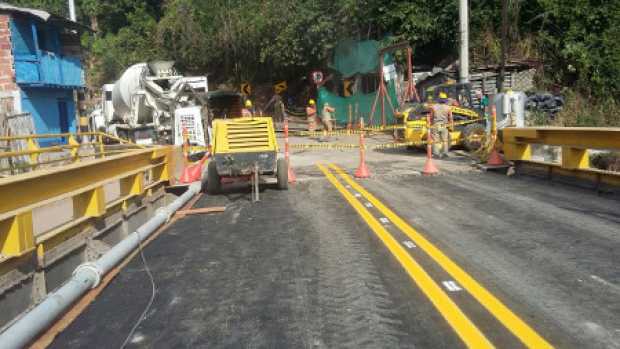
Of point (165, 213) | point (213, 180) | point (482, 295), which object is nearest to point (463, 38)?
point (213, 180)

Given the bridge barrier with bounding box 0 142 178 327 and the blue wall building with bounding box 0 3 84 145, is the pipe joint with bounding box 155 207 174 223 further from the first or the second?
the blue wall building with bounding box 0 3 84 145

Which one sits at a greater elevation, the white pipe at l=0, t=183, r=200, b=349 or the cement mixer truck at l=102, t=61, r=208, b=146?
the cement mixer truck at l=102, t=61, r=208, b=146

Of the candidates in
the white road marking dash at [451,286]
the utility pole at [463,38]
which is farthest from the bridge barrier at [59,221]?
the utility pole at [463,38]

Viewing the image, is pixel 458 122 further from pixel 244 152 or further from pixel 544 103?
pixel 244 152

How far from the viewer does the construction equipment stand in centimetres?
Result: 1866

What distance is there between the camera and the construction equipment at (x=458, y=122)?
18.7 m

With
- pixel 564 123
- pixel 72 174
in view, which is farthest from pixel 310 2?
pixel 72 174

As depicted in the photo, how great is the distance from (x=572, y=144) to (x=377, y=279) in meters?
7.51

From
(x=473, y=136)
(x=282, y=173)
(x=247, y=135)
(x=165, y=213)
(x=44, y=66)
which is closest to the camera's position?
(x=165, y=213)

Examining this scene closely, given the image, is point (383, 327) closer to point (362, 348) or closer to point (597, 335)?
point (362, 348)

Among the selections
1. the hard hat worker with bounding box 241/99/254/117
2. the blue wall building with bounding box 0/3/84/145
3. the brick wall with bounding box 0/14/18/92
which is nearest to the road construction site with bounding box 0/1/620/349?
the hard hat worker with bounding box 241/99/254/117

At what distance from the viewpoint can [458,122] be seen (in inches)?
736

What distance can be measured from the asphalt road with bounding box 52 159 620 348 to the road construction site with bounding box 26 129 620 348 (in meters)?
0.02

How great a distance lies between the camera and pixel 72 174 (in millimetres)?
6320
